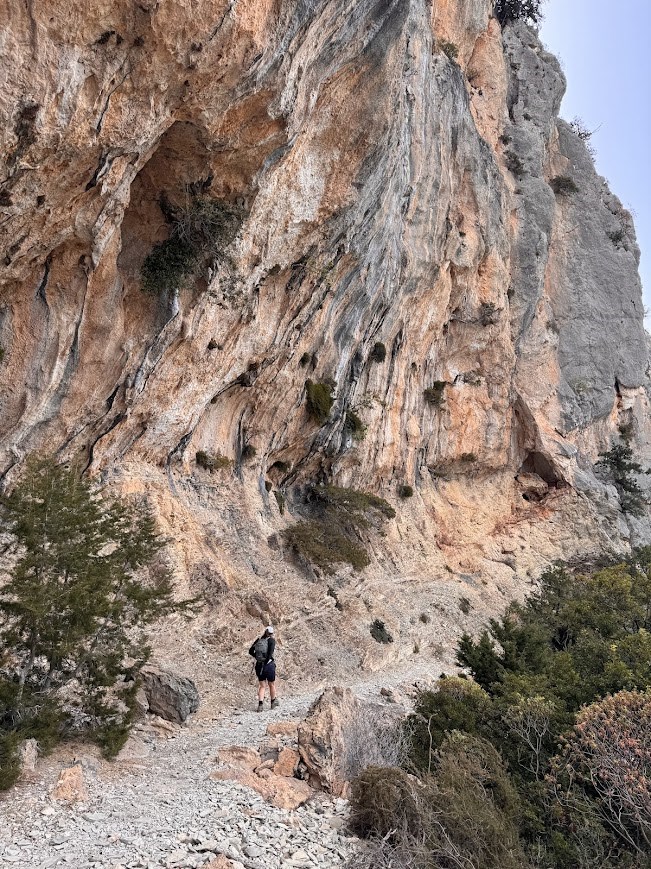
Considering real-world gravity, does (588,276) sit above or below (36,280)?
above

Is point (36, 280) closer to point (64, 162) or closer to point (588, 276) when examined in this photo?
point (64, 162)

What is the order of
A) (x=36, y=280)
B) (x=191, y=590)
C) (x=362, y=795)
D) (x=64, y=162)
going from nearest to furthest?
(x=362, y=795) < (x=64, y=162) < (x=36, y=280) < (x=191, y=590)

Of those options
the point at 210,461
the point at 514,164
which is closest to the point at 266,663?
the point at 210,461

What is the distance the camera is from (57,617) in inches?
246

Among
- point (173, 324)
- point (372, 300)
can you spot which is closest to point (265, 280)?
point (173, 324)

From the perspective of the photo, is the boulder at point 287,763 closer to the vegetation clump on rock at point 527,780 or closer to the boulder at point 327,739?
the boulder at point 327,739

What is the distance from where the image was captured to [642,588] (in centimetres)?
1402

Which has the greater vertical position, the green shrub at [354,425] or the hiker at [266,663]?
the green shrub at [354,425]

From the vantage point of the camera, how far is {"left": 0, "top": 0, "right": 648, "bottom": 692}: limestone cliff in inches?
344

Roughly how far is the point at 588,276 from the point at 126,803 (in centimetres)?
3809

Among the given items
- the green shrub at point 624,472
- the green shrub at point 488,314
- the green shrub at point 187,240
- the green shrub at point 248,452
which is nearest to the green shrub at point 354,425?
the green shrub at point 248,452

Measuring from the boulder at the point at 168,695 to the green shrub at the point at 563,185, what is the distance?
38.6 metres

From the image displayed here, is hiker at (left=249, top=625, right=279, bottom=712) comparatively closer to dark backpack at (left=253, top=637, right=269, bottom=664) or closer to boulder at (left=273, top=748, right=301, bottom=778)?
dark backpack at (left=253, top=637, right=269, bottom=664)

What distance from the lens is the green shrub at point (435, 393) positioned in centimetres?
2614
